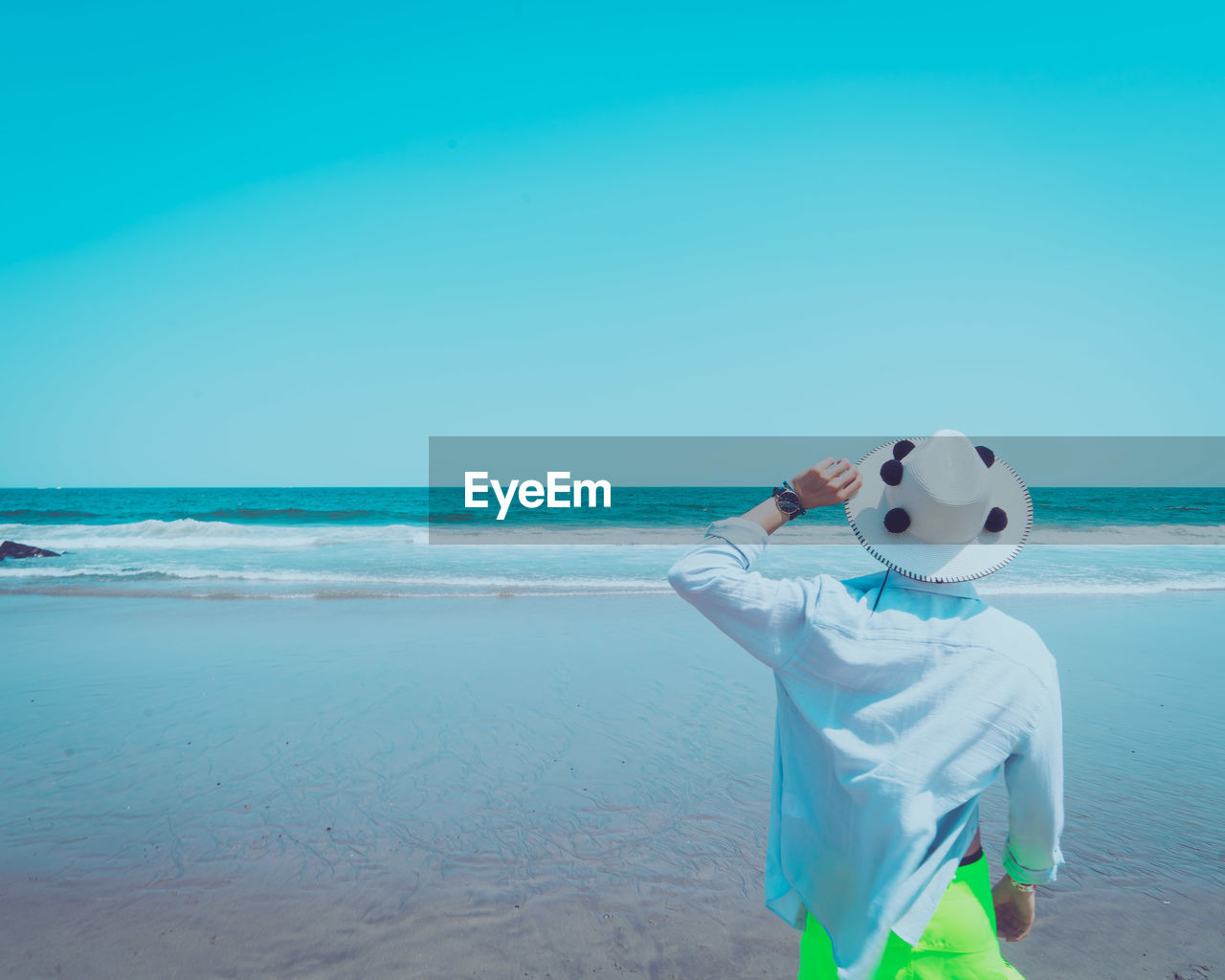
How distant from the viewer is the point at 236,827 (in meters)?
4.01

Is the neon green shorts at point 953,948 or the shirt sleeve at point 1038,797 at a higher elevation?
the shirt sleeve at point 1038,797

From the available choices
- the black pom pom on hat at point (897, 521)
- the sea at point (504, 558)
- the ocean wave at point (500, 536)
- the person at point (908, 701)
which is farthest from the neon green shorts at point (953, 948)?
the ocean wave at point (500, 536)

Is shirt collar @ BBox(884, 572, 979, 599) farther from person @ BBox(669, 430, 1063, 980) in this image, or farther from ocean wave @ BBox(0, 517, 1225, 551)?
ocean wave @ BBox(0, 517, 1225, 551)

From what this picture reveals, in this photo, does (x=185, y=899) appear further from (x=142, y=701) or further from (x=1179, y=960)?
(x=1179, y=960)

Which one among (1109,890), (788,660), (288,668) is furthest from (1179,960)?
(288,668)

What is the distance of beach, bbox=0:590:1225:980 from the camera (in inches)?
119

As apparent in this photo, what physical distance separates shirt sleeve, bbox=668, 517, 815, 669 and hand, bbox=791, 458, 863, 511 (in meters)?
0.15

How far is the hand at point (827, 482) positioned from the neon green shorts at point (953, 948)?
781 millimetres

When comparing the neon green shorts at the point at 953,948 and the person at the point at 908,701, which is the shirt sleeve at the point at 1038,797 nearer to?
the person at the point at 908,701

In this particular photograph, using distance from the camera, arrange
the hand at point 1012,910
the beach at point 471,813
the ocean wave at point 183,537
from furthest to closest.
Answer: the ocean wave at point 183,537, the beach at point 471,813, the hand at point 1012,910

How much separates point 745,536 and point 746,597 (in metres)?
0.15

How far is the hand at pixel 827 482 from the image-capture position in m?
1.48

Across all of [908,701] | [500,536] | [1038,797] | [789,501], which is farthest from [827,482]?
[500,536]

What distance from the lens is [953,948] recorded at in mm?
1428
